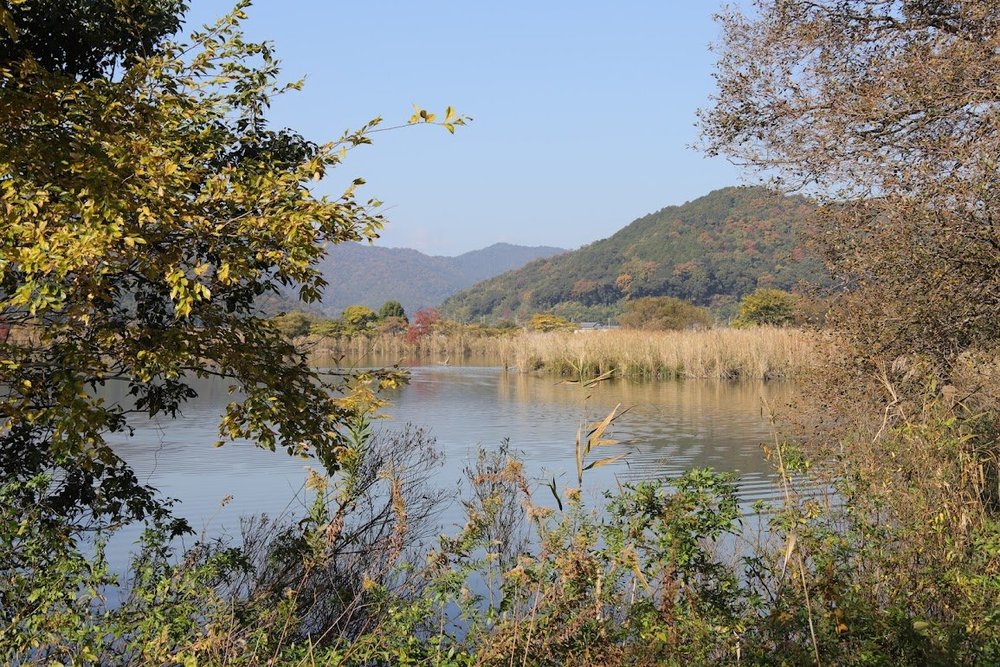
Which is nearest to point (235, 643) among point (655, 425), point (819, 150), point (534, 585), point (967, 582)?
point (534, 585)

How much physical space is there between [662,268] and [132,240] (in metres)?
79.8

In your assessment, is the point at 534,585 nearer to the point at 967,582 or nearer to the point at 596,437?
the point at 596,437

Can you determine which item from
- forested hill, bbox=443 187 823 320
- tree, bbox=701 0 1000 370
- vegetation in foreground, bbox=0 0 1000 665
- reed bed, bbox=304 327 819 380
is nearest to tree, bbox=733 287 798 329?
reed bed, bbox=304 327 819 380

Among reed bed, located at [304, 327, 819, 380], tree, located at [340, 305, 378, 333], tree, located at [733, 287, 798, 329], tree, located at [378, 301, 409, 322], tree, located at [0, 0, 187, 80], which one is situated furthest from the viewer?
tree, located at [378, 301, 409, 322]

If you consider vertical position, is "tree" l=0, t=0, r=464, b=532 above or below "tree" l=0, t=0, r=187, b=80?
below

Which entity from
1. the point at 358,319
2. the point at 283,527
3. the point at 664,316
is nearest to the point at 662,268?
the point at 664,316

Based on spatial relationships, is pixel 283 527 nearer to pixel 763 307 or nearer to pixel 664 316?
pixel 763 307

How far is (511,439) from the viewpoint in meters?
15.0

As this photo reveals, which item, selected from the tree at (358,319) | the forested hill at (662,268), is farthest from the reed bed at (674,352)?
the forested hill at (662,268)

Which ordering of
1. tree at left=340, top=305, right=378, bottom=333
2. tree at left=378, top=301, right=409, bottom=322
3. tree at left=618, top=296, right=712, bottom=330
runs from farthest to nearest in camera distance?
tree at left=378, top=301, right=409, bottom=322, tree at left=618, top=296, right=712, bottom=330, tree at left=340, top=305, right=378, bottom=333

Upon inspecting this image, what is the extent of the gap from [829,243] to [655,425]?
8141mm

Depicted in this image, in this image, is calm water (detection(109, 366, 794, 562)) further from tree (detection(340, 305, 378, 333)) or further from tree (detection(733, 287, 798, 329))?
tree (detection(340, 305, 378, 333))

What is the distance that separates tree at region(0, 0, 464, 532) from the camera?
402cm

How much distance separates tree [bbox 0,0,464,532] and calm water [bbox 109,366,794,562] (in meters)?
1.86
